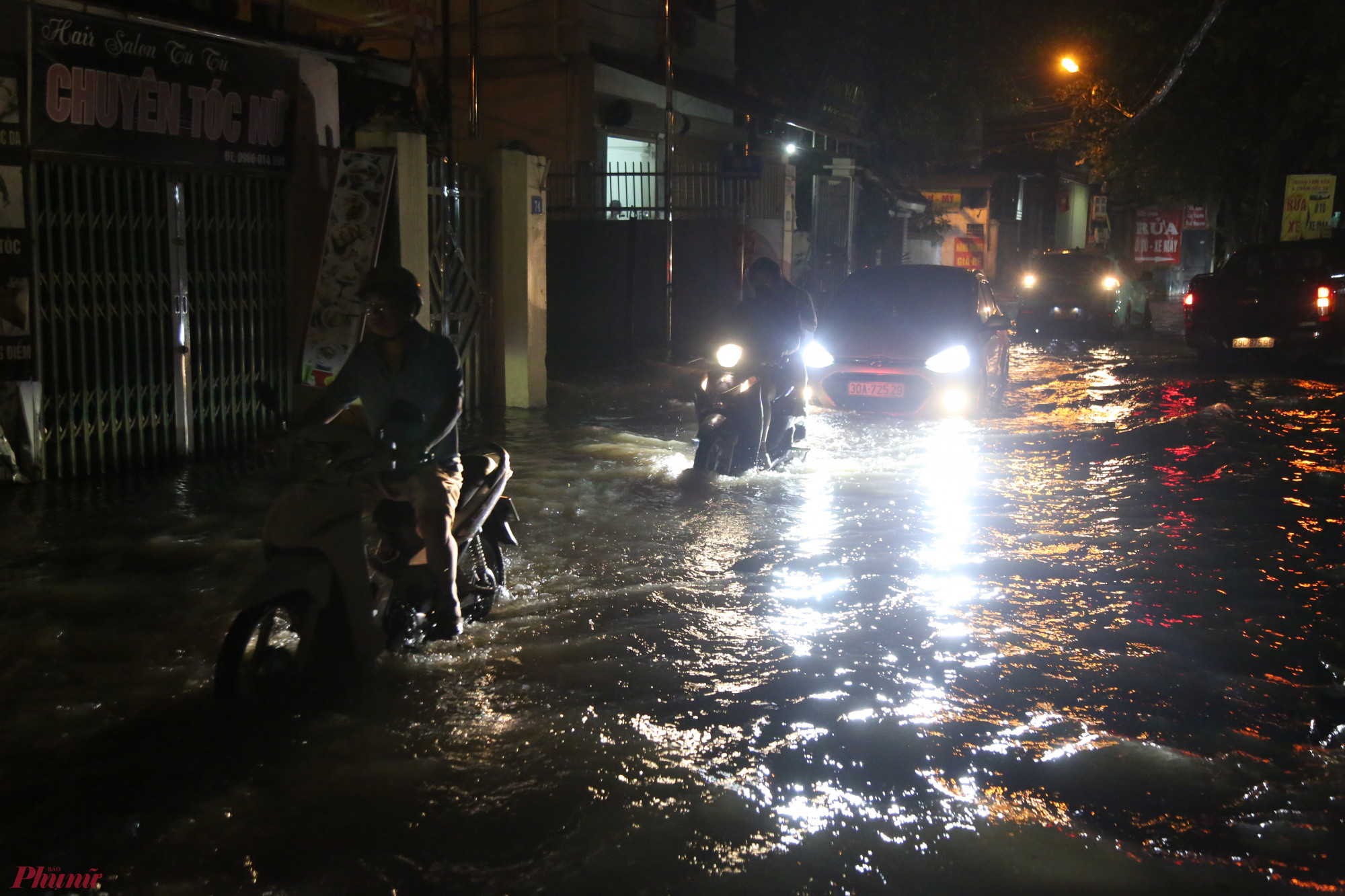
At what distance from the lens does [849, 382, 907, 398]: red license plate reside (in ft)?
37.6

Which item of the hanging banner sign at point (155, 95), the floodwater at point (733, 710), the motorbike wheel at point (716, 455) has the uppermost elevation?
the hanging banner sign at point (155, 95)

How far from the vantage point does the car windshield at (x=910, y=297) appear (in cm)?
1193

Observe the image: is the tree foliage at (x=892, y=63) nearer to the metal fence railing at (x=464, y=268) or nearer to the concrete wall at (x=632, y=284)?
the concrete wall at (x=632, y=284)

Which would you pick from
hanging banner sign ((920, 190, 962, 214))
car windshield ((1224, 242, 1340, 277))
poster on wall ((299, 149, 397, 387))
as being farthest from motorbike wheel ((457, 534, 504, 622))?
hanging banner sign ((920, 190, 962, 214))

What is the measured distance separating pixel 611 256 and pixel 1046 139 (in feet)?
79.9

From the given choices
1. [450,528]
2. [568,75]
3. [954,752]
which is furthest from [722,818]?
[568,75]

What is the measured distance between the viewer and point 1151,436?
11.2 metres

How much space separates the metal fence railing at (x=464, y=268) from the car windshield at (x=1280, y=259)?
11280 mm

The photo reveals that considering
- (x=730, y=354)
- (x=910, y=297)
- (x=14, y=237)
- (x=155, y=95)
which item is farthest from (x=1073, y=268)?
(x=14, y=237)

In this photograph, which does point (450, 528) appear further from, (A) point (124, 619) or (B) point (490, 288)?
(B) point (490, 288)

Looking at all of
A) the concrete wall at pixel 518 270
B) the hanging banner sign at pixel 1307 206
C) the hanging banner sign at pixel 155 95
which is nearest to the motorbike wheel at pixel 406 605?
the hanging banner sign at pixel 155 95

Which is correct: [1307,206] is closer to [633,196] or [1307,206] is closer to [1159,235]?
[1159,235]

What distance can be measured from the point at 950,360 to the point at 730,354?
10.1ft

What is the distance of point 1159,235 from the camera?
32.6 meters
